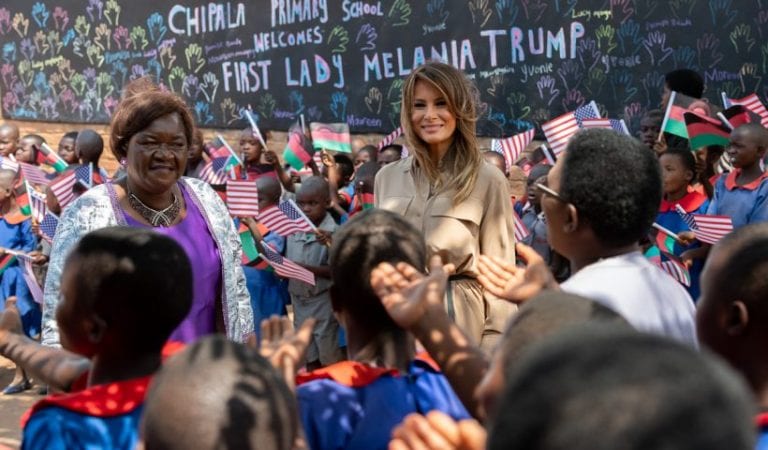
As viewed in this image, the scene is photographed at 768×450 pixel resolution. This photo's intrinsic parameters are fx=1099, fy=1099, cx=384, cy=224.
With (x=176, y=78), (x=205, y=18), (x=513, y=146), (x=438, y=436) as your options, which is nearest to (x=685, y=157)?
(x=513, y=146)

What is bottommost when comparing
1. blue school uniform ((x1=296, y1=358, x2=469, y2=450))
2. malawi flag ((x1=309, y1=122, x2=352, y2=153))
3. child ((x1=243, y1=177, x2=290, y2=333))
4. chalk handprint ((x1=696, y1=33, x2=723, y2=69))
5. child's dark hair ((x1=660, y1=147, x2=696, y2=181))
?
child ((x1=243, y1=177, x2=290, y2=333))

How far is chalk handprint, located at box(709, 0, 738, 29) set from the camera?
9.38 meters

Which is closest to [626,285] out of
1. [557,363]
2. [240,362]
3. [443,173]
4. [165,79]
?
[240,362]

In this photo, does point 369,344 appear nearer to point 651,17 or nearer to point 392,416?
point 392,416

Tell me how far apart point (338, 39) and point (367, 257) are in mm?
10259

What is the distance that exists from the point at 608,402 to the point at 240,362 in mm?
901

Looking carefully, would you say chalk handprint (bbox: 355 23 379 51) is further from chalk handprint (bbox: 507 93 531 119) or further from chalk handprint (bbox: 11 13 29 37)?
chalk handprint (bbox: 11 13 29 37)

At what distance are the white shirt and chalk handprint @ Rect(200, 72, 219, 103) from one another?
11852mm

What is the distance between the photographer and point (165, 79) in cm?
1495

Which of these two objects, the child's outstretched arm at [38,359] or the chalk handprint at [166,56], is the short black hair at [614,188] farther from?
the chalk handprint at [166,56]

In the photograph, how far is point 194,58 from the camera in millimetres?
14609

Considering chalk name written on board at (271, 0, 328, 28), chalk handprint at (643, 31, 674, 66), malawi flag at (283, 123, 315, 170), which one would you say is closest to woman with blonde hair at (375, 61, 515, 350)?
malawi flag at (283, 123, 315, 170)

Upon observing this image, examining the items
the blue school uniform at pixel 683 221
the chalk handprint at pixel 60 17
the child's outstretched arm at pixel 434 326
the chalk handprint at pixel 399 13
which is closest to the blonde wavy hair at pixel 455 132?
the child's outstretched arm at pixel 434 326

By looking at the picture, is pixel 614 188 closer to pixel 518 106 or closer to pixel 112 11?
pixel 518 106
